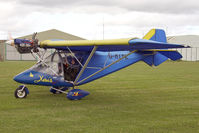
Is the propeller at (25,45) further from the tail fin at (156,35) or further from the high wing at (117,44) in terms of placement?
the tail fin at (156,35)

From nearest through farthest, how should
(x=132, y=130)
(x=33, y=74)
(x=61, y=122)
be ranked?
1. (x=132, y=130)
2. (x=61, y=122)
3. (x=33, y=74)

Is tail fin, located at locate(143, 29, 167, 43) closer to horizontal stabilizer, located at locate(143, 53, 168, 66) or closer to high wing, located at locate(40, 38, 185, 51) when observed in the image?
horizontal stabilizer, located at locate(143, 53, 168, 66)

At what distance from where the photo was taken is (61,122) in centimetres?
748

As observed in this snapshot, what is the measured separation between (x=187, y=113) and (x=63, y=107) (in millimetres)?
4110

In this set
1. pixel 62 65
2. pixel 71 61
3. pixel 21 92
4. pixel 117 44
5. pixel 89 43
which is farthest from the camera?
pixel 71 61

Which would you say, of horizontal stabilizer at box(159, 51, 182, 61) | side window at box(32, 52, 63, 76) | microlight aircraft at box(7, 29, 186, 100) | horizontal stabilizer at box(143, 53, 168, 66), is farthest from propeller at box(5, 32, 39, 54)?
horizontal stabilizer at box(159, 51, 182, 61)

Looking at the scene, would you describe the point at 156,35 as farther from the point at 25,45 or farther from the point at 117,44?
the point at 25,45

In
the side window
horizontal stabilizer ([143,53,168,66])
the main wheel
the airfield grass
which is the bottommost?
the airfield grass

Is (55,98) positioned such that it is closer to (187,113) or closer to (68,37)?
(187,113)

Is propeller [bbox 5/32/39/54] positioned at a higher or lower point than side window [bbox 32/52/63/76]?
higher

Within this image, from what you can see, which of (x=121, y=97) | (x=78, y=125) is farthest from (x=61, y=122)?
(x=121, y=97)

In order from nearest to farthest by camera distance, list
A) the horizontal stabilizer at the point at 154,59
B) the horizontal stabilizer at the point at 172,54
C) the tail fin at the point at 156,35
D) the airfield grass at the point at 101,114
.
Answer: the airfield grass at the point at 101,114, the horizontal stabilizer at the point at 172,54, the tail fin at the point at 156,35, the horizontal stabilizer at the point at 154,59

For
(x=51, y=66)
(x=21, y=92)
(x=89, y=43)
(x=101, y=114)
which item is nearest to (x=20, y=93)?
(x=21, y=92)

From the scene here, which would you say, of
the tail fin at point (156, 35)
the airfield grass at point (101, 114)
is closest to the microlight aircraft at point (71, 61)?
the tail fin at point (156, 35)
